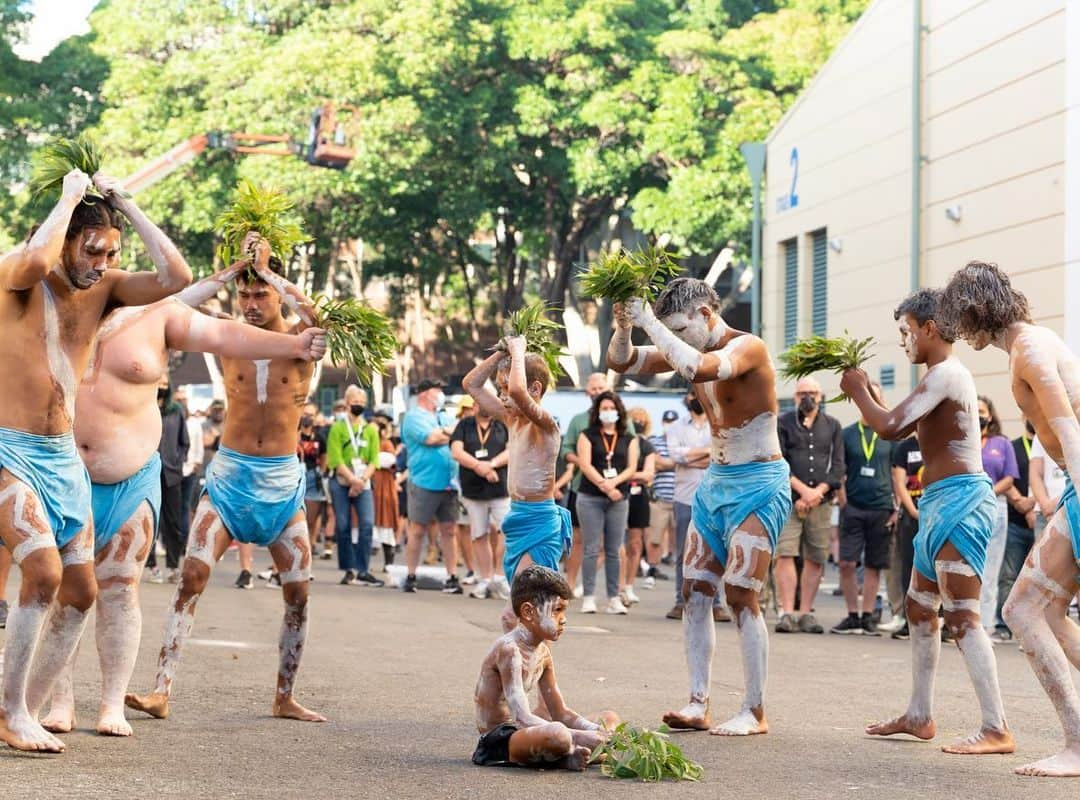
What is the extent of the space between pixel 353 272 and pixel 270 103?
981cm

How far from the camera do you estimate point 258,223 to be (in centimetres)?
871

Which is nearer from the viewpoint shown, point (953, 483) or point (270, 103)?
point (953, 483)

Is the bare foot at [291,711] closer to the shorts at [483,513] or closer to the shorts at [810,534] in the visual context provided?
the shorts at [810,534]

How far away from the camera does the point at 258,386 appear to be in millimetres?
8828

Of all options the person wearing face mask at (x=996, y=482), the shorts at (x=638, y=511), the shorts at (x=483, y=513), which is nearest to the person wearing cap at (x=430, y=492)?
the shorts at (x=483, y=513)

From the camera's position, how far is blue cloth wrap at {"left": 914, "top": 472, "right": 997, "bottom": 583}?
8250 mm

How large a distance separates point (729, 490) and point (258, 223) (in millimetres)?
2513

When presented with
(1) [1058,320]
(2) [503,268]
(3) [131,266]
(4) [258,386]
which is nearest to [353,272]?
(2) [503,268]

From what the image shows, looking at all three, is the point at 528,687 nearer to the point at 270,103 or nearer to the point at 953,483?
the point at 953,483

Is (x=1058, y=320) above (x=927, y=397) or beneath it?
above

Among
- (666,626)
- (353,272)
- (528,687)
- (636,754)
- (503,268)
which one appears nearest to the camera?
(636,754)

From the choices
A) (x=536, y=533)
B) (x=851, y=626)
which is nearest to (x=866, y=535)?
(x=851, y=626)

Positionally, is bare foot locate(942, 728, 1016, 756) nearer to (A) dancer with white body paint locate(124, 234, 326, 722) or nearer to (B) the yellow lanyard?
(A) dancer with white body paint locate(124, 234, 326, 722)

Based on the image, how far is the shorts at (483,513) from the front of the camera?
17.7 metres
